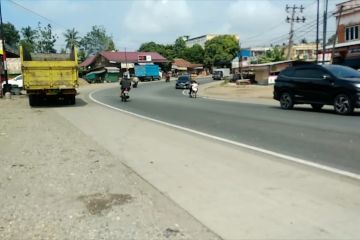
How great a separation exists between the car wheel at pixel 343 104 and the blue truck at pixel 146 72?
6987 centimetres

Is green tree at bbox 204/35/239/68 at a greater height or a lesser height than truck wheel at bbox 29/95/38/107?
greater

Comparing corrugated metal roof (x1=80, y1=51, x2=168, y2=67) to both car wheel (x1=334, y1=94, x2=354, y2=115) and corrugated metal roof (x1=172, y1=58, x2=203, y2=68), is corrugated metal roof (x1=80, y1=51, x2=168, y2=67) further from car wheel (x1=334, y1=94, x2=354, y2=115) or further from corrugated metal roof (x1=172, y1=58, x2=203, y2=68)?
car wheel (x1=334, y1=94, x2=354, y2=115)

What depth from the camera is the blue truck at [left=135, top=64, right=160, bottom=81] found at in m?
86.8

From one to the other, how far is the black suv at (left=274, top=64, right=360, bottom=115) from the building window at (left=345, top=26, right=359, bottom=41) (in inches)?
1238

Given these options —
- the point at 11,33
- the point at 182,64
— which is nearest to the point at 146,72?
the point at 182,64

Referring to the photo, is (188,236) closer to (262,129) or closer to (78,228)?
(78,228)

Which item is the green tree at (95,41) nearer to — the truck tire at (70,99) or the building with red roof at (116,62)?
the building with red roof at (116,62)

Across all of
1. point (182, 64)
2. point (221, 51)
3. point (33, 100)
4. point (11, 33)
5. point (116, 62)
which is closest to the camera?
point (33, 100)

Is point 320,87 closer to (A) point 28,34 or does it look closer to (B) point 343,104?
(B) point 343,104

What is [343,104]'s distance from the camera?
56.5 feet

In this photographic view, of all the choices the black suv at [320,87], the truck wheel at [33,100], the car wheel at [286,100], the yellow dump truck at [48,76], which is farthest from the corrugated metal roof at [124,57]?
the black suv at [320,87]

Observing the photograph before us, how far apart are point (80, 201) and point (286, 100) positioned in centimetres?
1537

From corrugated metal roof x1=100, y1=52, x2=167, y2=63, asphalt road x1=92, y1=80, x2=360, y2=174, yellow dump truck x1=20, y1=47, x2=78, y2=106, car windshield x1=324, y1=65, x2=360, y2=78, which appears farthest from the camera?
corrugated metal roof x1=100, y1=52, x2=167, y2=63

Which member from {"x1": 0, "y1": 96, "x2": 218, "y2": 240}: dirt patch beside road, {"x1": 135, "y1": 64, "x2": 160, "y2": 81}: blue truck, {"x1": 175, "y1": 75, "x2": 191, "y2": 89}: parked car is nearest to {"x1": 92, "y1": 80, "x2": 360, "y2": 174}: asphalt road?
{"x1": 0, "y1": 96, "x2": 218, "y2": 240}: dirt patch beside road
